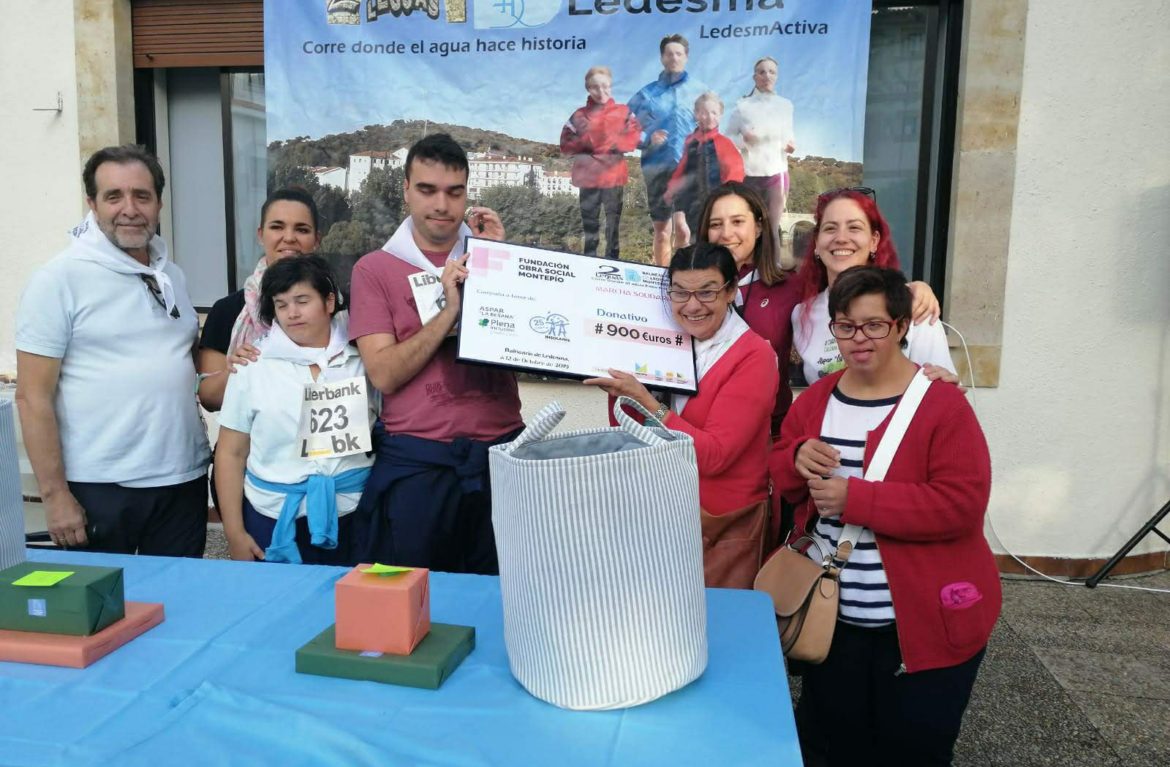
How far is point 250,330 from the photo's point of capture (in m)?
2.72

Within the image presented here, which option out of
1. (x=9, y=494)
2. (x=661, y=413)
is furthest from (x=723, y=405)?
(x=9, y=494)

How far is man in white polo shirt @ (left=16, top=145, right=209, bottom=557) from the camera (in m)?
2.52

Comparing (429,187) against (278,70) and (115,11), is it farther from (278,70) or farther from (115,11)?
(115,11)

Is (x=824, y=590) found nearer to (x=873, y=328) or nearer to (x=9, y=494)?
(x=873, y=328)

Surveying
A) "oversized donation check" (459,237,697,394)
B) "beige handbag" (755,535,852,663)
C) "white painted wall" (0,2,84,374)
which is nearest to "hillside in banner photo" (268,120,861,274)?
"white painted wall" (0,2,84,374)

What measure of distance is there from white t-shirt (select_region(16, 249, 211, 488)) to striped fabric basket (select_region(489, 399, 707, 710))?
1731 millimetres

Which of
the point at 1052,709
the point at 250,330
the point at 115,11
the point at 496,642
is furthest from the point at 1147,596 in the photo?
the point at 115,11

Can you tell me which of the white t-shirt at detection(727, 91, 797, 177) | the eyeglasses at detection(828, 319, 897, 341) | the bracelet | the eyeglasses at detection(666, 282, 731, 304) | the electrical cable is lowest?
the electrical cable

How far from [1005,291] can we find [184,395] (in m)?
3.97

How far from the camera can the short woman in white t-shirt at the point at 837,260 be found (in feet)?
7.78

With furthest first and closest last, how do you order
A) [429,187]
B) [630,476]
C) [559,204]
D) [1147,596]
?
[559,204] < [1147,596] < [429,187] < [630,476]

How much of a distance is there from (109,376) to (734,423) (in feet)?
6.31

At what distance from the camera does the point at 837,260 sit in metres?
2.45

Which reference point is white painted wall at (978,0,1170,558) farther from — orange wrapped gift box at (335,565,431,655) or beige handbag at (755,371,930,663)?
orange wrapped gift box at (335,565,431,655)
